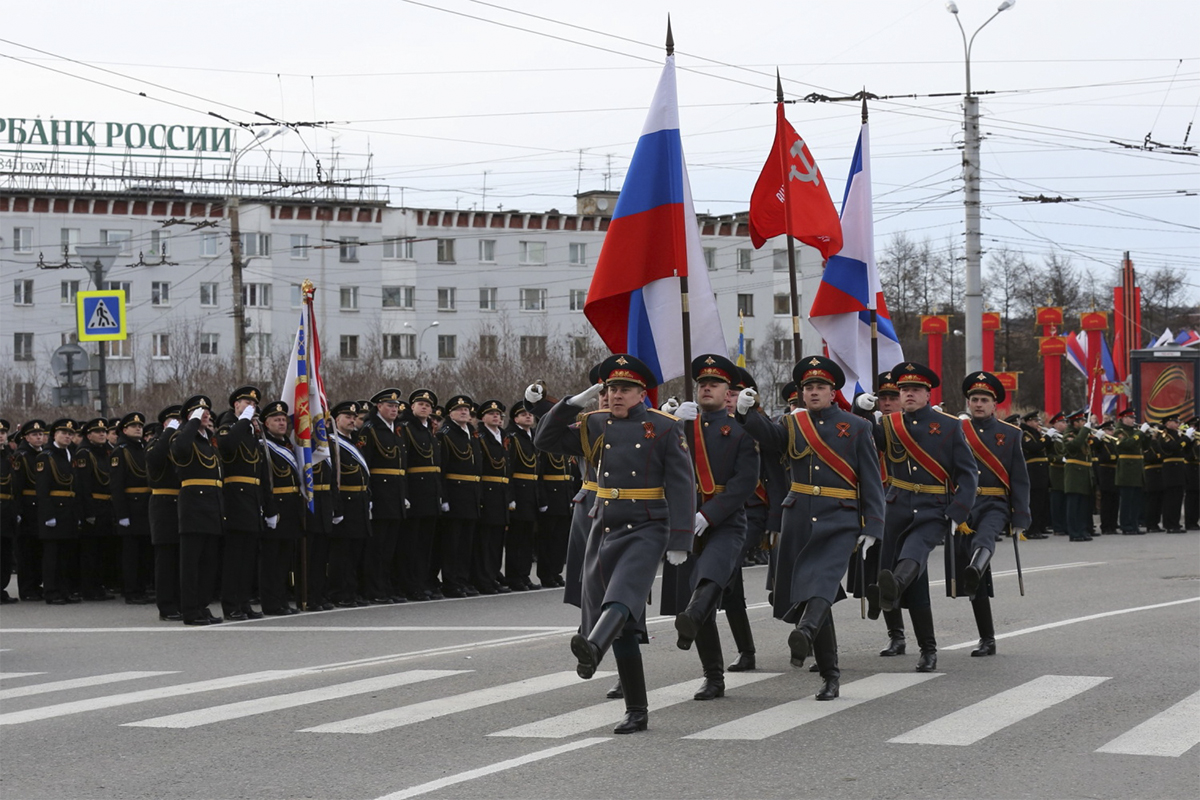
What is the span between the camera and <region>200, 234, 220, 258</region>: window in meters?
73.1

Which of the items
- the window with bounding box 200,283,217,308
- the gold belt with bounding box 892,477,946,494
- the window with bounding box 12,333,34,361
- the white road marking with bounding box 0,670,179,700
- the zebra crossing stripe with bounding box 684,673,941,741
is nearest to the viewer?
the zebra crossing stripe with bounding box 684,673,941,741

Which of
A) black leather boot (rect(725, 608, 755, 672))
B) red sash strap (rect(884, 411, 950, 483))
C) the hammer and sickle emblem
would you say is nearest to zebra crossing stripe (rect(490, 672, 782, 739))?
black leather boot (rect(725, 608, 755, 672))

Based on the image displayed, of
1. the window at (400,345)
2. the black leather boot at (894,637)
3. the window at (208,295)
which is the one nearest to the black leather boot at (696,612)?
the black leather boot at (894,637)

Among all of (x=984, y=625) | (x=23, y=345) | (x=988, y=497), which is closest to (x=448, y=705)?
(x=984, y=625)

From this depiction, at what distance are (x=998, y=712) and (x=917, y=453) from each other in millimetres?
2623

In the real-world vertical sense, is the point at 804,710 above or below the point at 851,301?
below

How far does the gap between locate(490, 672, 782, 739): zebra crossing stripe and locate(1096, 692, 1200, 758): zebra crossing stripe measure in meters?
2.50

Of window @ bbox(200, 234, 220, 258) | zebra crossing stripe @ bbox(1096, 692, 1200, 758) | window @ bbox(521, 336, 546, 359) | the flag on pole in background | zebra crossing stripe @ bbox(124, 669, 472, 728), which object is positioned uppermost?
window @ bbox(200, 234, 220, 258)

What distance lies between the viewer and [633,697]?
27.2 feet

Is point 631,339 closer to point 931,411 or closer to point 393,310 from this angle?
point 931,411

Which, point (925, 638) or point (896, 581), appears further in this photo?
point (925, 638)

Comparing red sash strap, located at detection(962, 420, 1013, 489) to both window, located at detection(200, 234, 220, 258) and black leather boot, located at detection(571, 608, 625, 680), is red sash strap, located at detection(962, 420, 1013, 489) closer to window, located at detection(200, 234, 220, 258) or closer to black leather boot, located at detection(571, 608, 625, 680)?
black leather boot, located at detection(571, 608, 625, 680)

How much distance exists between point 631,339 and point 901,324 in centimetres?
7687

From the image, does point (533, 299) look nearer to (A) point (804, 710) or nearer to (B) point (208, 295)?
(B) point (208, 295)
